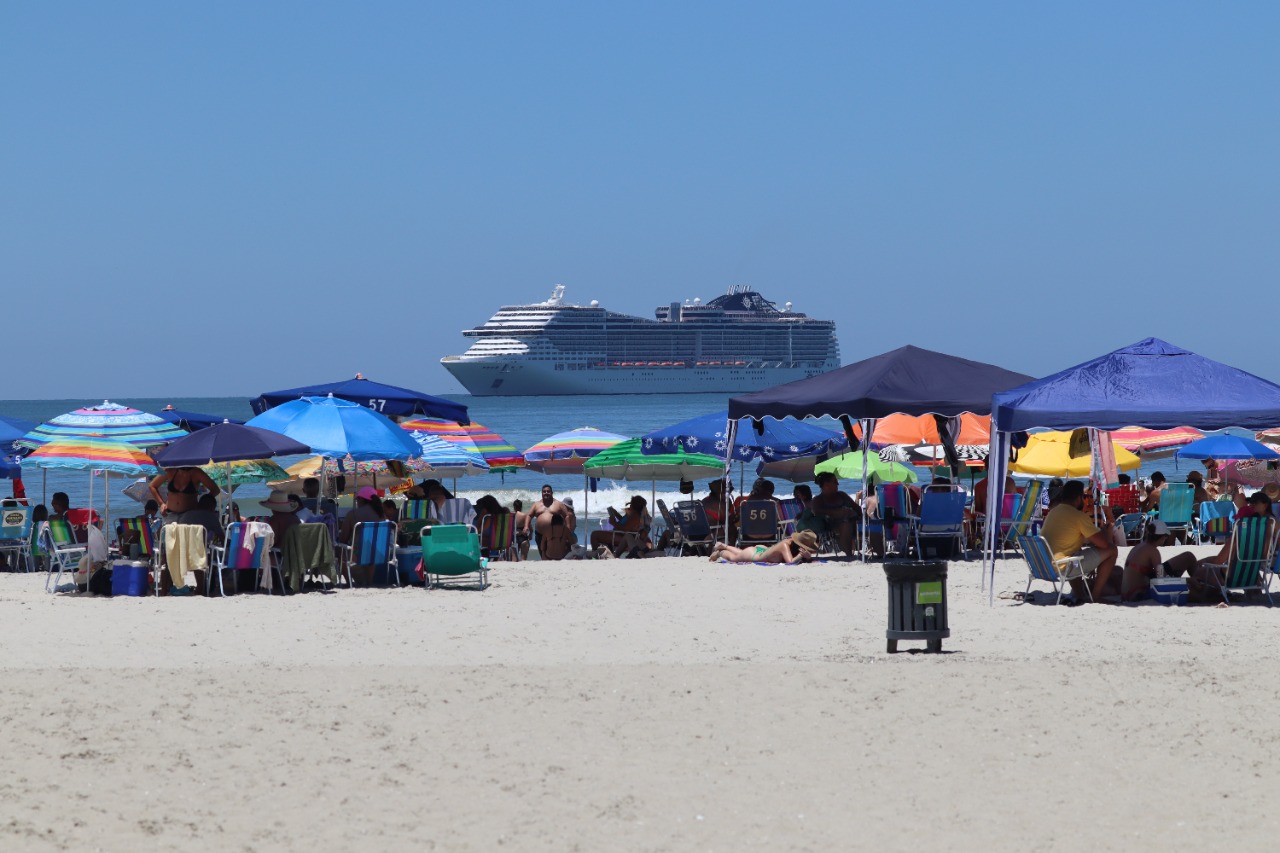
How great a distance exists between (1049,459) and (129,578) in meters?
7.83

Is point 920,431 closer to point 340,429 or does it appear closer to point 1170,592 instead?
point 1170,592

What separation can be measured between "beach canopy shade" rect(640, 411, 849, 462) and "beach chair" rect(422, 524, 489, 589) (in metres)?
3.34

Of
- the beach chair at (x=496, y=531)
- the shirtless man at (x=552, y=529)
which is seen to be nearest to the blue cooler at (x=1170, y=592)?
the beach chair at (x=496, y=531)

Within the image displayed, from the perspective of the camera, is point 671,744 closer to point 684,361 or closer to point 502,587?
point 502,587

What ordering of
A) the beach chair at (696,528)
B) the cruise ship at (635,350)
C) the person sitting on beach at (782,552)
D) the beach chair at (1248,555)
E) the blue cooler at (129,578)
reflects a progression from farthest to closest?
the cruise ship at (635,350), the beach chair at (696,528), the person sitting on beach at (782,552), the blue cooler at (129,578), the beach chair at (1248,555)

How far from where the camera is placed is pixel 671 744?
548 cm

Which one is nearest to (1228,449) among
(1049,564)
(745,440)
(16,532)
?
(745,440)

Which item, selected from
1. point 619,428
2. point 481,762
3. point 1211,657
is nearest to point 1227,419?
point 1211,657

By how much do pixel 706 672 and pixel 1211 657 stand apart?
A: 2.34m

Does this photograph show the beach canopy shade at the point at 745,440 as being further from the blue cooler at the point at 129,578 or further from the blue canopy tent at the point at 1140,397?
the blue cooler at the point at 129,578

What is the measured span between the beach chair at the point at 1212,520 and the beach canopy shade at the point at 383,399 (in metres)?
6.62

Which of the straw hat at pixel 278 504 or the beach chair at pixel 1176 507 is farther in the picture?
the beach chair at pixel 1176 507

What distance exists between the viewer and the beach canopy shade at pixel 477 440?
1442 cm

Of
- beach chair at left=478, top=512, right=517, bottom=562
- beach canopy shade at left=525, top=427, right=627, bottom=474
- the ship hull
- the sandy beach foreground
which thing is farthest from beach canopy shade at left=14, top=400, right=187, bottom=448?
the ship hull
